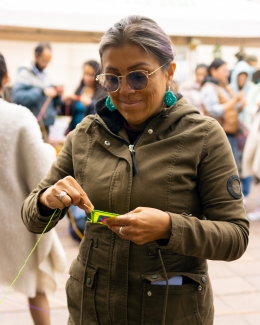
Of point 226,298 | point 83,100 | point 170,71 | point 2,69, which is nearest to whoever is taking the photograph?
point 170,71

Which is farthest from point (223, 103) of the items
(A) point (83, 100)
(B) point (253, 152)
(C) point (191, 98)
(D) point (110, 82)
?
(D) point (110, 82)

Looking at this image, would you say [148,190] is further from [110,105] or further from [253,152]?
[253,152]

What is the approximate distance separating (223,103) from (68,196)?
16.4 feet

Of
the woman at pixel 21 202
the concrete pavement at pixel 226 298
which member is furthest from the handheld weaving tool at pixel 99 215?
the concrete pavement at pixel 226 298

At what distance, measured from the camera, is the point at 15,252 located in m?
2.80

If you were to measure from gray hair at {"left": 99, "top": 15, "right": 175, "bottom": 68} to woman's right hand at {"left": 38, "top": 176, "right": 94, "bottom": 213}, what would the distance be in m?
0.49

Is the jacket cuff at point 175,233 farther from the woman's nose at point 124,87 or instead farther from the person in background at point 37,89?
the person in background at point 37,89

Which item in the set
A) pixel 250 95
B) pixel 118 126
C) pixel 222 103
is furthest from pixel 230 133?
pixel 118 126

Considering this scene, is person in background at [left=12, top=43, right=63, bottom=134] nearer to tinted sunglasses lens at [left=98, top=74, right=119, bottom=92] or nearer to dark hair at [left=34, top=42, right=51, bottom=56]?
dark hair at [left=34, top=42, right=51, bottom=56]

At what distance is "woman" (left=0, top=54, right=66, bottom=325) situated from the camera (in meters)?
2.69

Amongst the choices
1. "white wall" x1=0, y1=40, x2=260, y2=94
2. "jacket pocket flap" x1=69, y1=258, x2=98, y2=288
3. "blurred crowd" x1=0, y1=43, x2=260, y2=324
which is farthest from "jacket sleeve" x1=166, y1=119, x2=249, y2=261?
"white wall" x1=0, y1=40, x2=260, y2=94

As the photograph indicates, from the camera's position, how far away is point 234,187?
1.56 metres

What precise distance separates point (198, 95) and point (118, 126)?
500 centimetres

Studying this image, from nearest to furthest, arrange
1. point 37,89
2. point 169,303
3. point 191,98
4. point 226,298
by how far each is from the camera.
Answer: point 169,303, point 226,298, point 37,89, point 191,98
